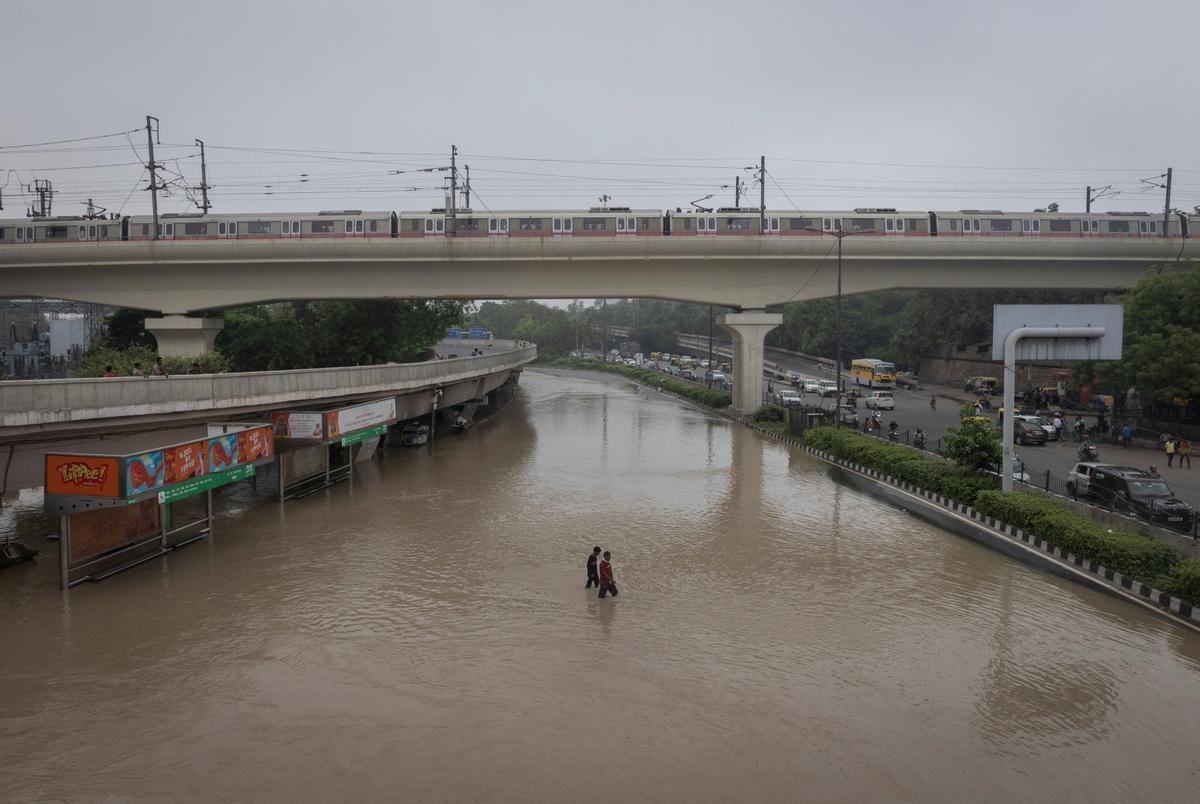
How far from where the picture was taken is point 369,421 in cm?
2822

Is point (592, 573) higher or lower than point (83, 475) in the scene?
lower

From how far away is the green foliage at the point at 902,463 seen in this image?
2362 cm

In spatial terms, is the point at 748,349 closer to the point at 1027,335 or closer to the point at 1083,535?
the point at 1027,335

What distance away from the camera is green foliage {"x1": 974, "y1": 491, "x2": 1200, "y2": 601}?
15891 mm

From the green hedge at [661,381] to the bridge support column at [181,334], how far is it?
30966 millimetres

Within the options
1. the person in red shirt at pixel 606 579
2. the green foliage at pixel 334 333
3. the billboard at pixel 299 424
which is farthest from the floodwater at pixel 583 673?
the green foliage at pixel 334 333

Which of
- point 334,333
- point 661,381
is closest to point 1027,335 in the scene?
point 334,333

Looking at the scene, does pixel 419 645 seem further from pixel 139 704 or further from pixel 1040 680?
pixel 1040 680

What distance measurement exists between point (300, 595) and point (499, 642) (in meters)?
4.96

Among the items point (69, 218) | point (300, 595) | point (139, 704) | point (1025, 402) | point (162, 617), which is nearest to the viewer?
point (139, 704)

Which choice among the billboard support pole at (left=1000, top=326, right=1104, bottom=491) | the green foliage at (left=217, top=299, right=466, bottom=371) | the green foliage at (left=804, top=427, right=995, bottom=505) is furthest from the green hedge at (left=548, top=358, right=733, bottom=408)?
the billboard support pole at (left=1000, top=326, right=1104, bottom=491)

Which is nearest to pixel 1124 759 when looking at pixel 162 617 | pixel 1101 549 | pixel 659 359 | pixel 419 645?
pixel 1101 549

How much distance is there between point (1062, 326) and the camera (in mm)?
23188

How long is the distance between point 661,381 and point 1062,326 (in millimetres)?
A: 52018
